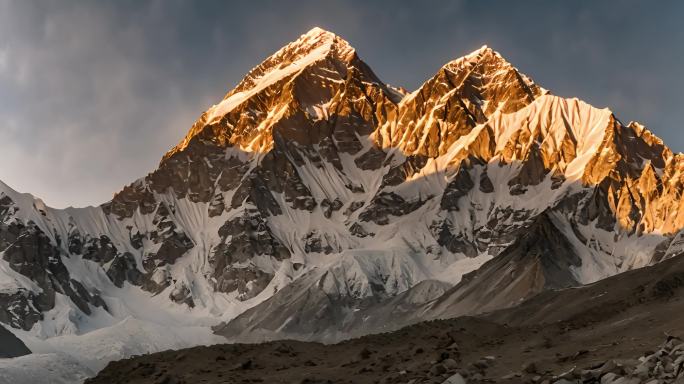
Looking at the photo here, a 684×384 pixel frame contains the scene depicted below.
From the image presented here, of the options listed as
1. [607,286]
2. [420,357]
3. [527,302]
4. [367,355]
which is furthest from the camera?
[527,302]

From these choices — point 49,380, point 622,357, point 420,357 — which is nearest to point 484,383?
point 622,357

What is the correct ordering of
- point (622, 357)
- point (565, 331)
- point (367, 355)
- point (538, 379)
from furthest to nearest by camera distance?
point (565, 331) → point (367, 355) → point (622, 357) → point (538, 379)

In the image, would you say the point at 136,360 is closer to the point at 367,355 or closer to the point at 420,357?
the point at 367,355

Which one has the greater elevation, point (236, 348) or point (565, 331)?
point (236, 348)

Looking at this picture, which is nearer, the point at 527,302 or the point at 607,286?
the point at 607,286

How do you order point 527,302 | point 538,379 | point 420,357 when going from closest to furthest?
point 538,379 → point 420,357 → point 527,302

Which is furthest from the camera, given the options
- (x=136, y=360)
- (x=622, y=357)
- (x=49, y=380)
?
(x=49, y=380)

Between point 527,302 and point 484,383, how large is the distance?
136151mm

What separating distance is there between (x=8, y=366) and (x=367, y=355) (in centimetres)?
2812

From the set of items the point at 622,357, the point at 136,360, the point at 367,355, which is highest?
the point at 136,360

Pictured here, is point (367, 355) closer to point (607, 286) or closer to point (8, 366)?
point (8, 366)

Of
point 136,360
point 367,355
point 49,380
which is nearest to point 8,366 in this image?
point 49,380

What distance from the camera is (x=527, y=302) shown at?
162 meters

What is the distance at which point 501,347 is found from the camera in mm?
40812
